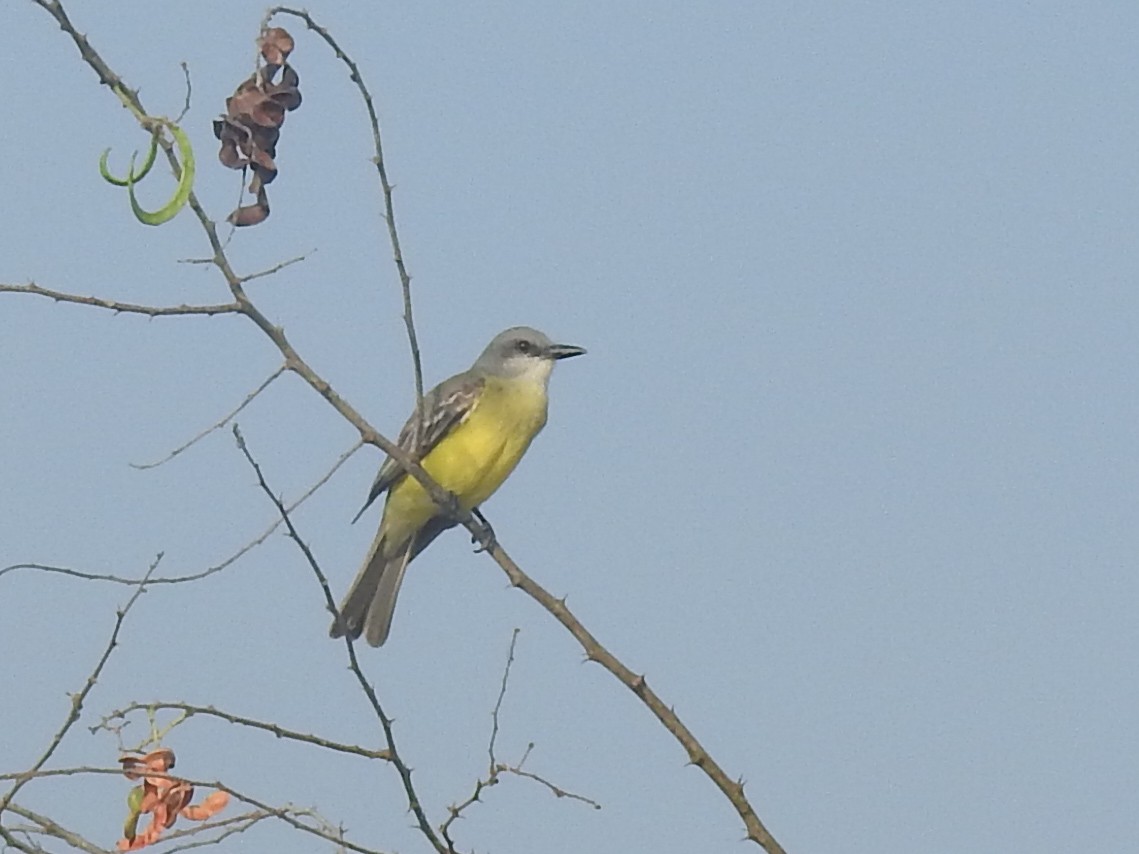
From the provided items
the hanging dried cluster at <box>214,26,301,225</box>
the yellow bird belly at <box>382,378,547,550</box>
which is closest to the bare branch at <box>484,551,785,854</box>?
the hanging dried cluster at <box>214,26,301,225</box>

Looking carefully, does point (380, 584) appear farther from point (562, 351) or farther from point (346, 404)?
point (346, 404)

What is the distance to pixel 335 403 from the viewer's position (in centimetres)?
435

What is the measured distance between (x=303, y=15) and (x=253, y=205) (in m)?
0.46

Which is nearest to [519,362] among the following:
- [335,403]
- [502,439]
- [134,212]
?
[502,439]

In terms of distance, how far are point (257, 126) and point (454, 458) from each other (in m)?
3.90

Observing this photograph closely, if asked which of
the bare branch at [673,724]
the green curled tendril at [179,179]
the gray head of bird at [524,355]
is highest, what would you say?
the gray head of bird at [524,355]

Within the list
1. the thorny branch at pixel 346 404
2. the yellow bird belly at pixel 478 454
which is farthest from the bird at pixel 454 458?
the thorny branch at pixel 346 404

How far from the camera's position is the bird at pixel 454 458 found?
799cm

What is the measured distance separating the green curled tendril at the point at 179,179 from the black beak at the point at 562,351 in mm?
4693

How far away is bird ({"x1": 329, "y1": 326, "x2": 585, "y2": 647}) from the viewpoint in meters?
7.99

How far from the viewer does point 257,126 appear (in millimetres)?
4164

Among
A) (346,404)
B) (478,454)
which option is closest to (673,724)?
→ (346,404)

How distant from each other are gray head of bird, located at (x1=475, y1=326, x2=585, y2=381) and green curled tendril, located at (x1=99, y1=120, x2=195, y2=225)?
4.54m

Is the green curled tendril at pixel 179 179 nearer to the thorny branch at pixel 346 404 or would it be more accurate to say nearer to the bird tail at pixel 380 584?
the thorny branch at pixel 346 404
